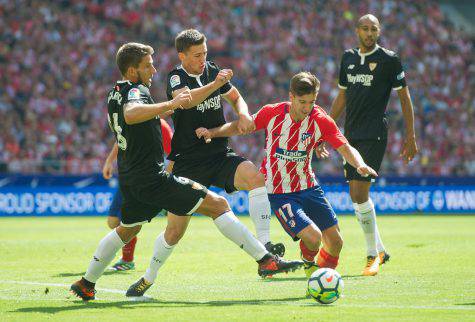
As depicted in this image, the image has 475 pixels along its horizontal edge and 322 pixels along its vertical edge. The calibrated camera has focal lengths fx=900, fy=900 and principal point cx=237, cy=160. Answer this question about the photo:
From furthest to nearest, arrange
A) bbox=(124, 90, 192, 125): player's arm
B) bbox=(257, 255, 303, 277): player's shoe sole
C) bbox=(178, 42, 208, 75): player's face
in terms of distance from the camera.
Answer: bbox=(178, 42, 208, 75): player's face, bbox=(257, 255, 303, 277): player's shoe sole, bbox=(124, 90, 192, 125): player's arm

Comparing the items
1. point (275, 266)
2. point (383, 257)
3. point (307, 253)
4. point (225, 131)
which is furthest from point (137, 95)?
point (383, 257)

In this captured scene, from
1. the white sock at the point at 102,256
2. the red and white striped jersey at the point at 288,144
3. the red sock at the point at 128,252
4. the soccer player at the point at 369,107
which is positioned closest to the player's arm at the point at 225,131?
the red and white striped jersey at the point at 288,144

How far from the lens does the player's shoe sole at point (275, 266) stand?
310 inches

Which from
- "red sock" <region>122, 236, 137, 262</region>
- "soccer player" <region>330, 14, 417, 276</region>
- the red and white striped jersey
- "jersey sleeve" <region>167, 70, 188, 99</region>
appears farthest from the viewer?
"red sock" <region>122, 236, 137, 262</region>

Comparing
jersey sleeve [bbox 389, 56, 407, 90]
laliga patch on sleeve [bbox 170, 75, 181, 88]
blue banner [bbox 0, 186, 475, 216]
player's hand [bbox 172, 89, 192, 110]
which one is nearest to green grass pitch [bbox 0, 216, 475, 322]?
player's hand [bbox 172, 89, 192, 110]

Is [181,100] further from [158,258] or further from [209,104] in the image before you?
[158,258]

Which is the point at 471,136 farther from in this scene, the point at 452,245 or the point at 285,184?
the point at 285,184

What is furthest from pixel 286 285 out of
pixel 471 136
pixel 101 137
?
pixel 471 136

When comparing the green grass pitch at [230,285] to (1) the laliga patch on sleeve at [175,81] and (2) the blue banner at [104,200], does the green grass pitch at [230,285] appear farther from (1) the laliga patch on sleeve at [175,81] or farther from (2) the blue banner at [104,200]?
(2) the blue banner at [104,200]

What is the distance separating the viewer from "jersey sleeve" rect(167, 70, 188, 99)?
871 cm

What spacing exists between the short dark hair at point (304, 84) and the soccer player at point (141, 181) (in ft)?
3.08

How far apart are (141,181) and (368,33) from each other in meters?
3.89

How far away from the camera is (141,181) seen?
775 cm

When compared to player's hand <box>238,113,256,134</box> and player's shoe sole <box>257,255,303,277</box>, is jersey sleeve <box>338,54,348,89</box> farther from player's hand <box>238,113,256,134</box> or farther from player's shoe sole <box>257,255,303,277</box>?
player's shoe sole <box>257,255,303,277</box>
